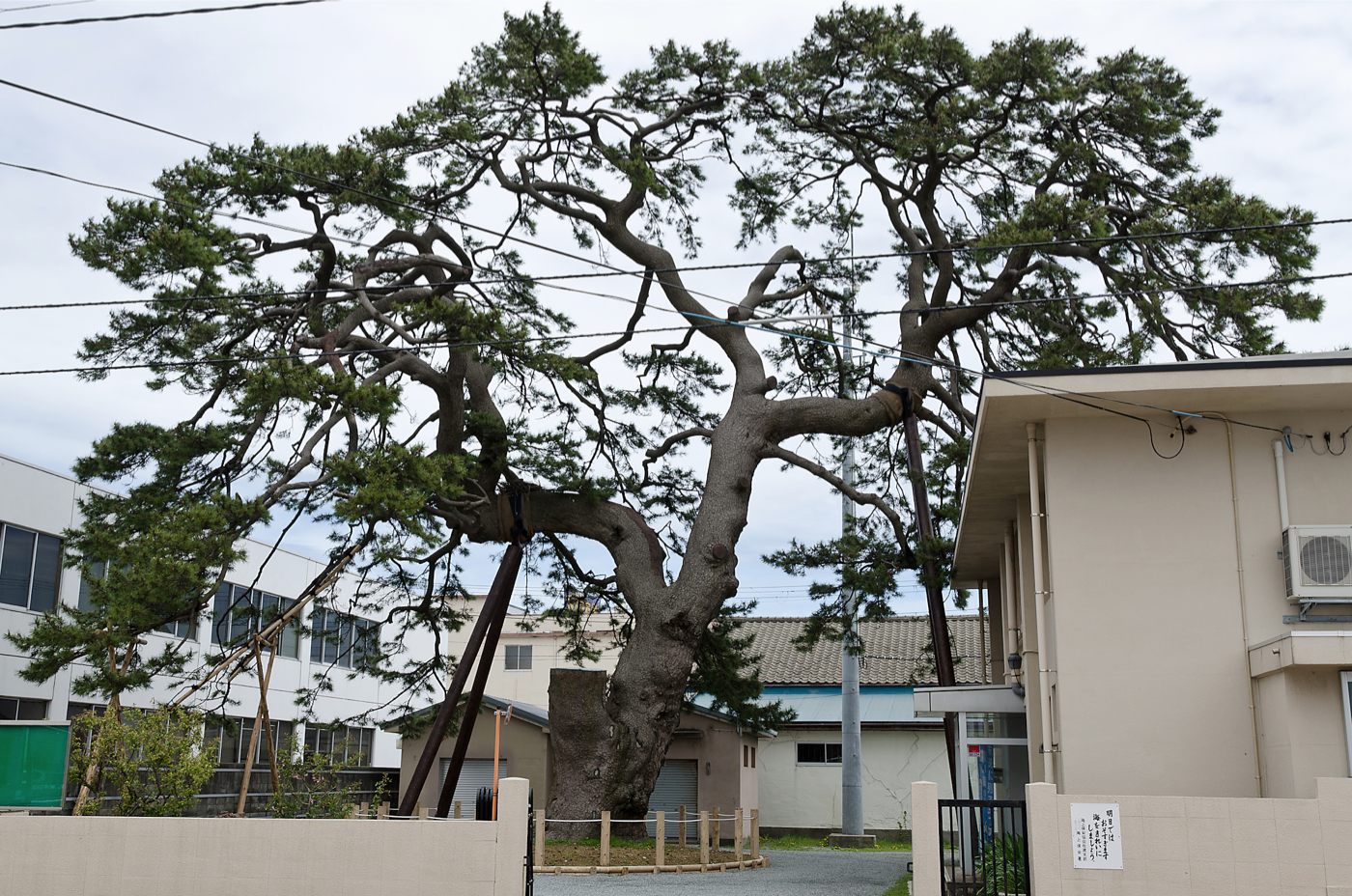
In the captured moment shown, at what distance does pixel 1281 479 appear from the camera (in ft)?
Result: 40.5

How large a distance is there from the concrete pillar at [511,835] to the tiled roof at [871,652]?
82.7ft

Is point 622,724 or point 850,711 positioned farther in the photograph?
point 850,711

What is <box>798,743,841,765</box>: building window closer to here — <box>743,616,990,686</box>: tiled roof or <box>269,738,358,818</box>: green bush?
<box>743,616,990,686</box>: tiled roof

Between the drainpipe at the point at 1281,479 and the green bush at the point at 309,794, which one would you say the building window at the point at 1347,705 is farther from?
the green bush at the point at 309,794

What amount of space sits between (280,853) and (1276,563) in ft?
31.5

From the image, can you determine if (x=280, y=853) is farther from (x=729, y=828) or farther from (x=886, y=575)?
(x=729, y=828)

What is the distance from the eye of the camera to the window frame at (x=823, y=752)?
34438 millimetres

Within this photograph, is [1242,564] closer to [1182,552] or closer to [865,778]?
[1182,552]

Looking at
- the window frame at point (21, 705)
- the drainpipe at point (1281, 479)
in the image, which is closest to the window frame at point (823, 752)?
the window frame at point (21, 705)

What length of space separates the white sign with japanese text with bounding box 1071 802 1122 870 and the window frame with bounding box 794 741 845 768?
2460 cm

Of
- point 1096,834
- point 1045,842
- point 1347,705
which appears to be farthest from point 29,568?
point 1347,705

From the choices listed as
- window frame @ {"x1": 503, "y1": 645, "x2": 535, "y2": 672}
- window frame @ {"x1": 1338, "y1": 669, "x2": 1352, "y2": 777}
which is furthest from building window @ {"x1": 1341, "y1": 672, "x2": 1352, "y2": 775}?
window frame @ {"x1": 503, "y1": 645, "x2": 535, "y2": 672}

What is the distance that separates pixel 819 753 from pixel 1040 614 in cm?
2222

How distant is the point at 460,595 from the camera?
24625 millimetres
